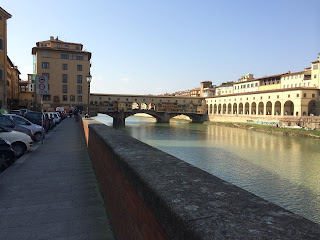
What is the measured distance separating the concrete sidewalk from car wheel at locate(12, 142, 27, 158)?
1561 millimetres

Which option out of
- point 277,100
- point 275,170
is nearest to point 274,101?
point 277,100

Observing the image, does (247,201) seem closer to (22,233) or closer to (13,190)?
(22,233)

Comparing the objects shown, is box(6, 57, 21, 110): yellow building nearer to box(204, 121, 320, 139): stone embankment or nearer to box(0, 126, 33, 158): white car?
box(0, 126, 33, 158): white car

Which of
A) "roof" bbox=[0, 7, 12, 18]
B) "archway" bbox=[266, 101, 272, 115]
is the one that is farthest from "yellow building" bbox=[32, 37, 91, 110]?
"archway" bbox=[266, 101, 272, 115]

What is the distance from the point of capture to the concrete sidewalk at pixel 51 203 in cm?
361

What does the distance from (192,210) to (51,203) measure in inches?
156

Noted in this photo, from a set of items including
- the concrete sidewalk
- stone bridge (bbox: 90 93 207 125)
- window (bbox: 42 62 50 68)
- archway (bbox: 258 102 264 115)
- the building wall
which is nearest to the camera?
the concrete sidewalk

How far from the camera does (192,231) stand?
1.37 meters

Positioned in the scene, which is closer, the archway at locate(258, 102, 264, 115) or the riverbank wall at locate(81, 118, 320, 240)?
the riverbank wall at locate(81, 118, 320, 240)

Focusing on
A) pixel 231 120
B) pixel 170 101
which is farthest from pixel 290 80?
pixel 170 101

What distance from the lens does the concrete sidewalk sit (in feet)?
11.8

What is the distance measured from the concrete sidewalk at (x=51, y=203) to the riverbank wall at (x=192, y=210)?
117 centimetres

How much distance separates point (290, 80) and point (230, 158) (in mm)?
57939

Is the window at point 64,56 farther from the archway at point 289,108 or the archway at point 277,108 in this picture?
the archway at point 289,108
